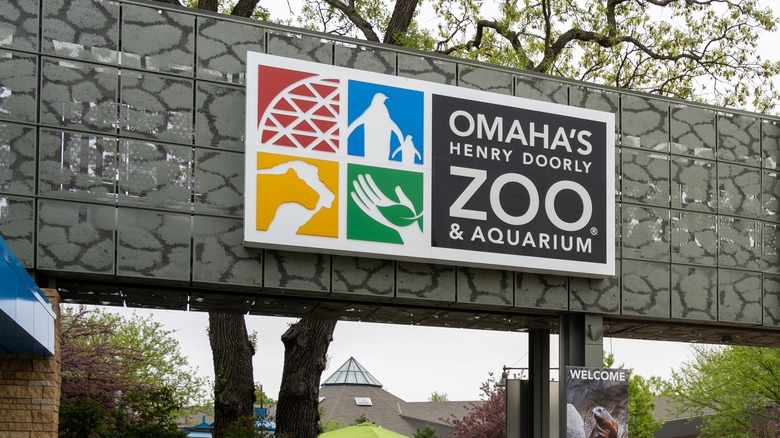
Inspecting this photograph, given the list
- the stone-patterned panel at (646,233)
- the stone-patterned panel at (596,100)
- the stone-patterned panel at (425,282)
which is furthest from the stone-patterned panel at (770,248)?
the stone-patterned panel at (425,282)

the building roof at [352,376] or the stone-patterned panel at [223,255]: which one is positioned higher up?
the stone-patterned panel at [223,255]

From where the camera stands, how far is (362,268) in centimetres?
1477

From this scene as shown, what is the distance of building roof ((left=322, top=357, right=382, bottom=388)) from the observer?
65.7m

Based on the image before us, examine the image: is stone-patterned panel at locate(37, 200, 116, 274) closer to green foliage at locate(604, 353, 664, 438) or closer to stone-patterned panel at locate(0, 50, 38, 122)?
stone-patterned panel at locate(0, 50, 38, 122)

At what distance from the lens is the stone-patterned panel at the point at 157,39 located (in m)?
13.8

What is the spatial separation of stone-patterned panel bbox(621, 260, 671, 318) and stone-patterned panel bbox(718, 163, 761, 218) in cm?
164

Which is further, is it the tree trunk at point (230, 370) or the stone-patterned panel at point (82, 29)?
the tree trunk at point (230, 370)

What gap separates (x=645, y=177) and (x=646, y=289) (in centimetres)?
174

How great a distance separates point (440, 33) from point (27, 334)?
17.1 meters

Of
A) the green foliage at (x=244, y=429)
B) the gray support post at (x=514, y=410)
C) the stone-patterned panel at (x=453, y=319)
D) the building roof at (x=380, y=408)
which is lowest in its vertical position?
the building roof at (x=380, y=408)

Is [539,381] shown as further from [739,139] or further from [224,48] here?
[224,48]

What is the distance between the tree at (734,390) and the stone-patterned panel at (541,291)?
18.8 metres

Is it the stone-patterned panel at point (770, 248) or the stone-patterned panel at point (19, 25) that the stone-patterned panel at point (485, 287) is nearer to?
the stone-patterned panel at point (770, 248)

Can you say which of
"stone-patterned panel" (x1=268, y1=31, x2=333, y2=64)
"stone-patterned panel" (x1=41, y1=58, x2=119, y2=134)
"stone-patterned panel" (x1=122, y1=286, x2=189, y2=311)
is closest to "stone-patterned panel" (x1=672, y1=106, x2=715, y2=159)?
"stone-patterned panel" (x1=268, y1=31, x2=333, y2=64)
